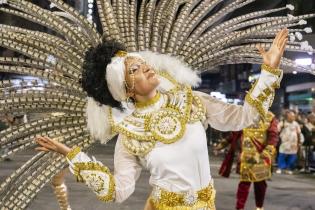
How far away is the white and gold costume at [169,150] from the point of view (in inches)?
94.4

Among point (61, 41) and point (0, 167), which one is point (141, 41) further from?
point (0, 167)

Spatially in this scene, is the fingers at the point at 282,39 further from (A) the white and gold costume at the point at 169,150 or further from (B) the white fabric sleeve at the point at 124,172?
(B) the white fabric sleeve at the point at 124,172

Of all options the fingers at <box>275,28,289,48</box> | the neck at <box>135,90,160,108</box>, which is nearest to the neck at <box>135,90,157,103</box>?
the neck at <box>135,90,160,108</box>

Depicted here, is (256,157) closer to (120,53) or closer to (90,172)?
(120,53)

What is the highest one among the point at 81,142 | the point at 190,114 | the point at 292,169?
the point at 190,114

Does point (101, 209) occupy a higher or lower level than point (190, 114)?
lower

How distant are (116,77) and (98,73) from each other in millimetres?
90

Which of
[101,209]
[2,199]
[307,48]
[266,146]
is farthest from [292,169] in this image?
→ [2,199]

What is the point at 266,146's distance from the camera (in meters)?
6.23

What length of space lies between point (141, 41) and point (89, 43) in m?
0.27

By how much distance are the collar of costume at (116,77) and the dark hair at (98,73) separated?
0.07 feet

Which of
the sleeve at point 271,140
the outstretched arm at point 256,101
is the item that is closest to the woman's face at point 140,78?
the outstretched arm at point 256,101

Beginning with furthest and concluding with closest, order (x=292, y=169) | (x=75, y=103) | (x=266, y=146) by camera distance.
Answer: (x=292, y=169) < (x=266, y=146) < (x=75, y=103)

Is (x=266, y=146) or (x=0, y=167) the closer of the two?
(x=266, y=146)
